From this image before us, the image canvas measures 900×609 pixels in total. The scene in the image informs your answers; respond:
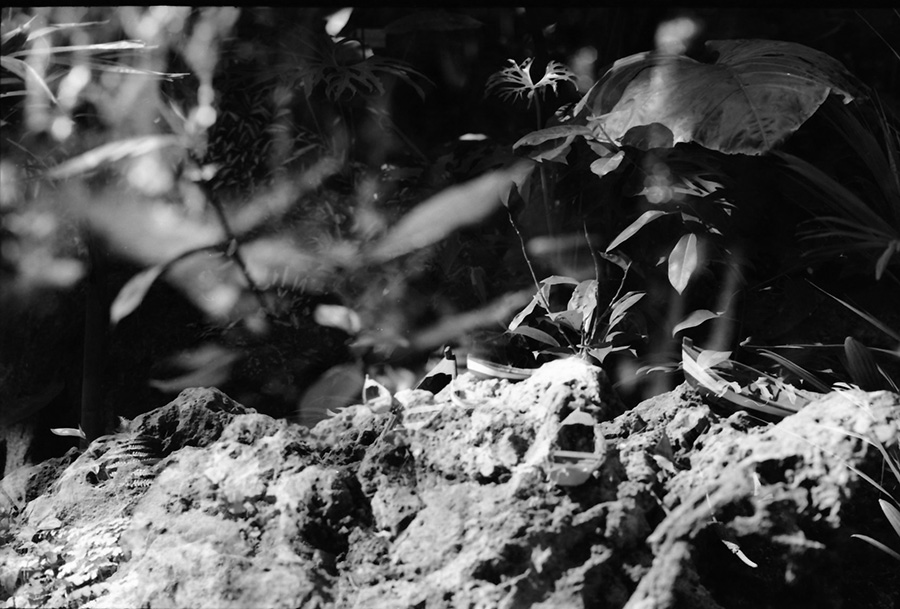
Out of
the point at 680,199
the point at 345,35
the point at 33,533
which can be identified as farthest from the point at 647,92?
the point at 33,533

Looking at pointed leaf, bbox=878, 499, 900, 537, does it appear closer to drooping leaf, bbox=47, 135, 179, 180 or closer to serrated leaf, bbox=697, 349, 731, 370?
serrated leaf, bbox=697, 349, 731, 370

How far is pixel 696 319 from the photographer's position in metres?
2.30

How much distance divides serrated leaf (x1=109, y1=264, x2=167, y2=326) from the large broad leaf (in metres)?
1.74

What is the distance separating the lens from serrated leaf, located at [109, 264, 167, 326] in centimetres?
297

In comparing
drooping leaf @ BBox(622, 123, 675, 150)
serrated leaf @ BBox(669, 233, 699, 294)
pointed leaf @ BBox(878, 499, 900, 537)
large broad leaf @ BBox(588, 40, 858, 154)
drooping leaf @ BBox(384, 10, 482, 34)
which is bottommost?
pointed leaf @ BBox(878, 499, 900, 537)

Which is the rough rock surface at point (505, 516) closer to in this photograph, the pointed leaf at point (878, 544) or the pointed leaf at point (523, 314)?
the pointed leaf at point (878, 544)

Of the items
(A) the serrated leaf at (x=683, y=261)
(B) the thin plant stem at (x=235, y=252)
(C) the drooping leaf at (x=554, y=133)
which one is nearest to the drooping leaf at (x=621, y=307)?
(A) the serrated leaf at (x=683, y=261)

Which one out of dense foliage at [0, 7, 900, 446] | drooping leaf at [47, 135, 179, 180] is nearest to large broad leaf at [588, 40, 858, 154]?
dense foliage at [0, 7, 900, 446]

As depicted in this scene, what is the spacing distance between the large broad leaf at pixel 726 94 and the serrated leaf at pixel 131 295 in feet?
5.72

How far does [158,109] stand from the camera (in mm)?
3049

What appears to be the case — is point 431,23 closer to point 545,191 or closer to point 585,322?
point 545,191

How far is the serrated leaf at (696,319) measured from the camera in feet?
7.50

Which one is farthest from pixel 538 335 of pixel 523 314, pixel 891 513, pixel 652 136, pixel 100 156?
pixel 100 156

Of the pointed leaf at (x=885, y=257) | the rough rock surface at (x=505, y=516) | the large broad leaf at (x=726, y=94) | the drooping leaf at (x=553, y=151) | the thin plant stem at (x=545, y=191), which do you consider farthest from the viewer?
the thin plant stem at (x=545, y=191)
